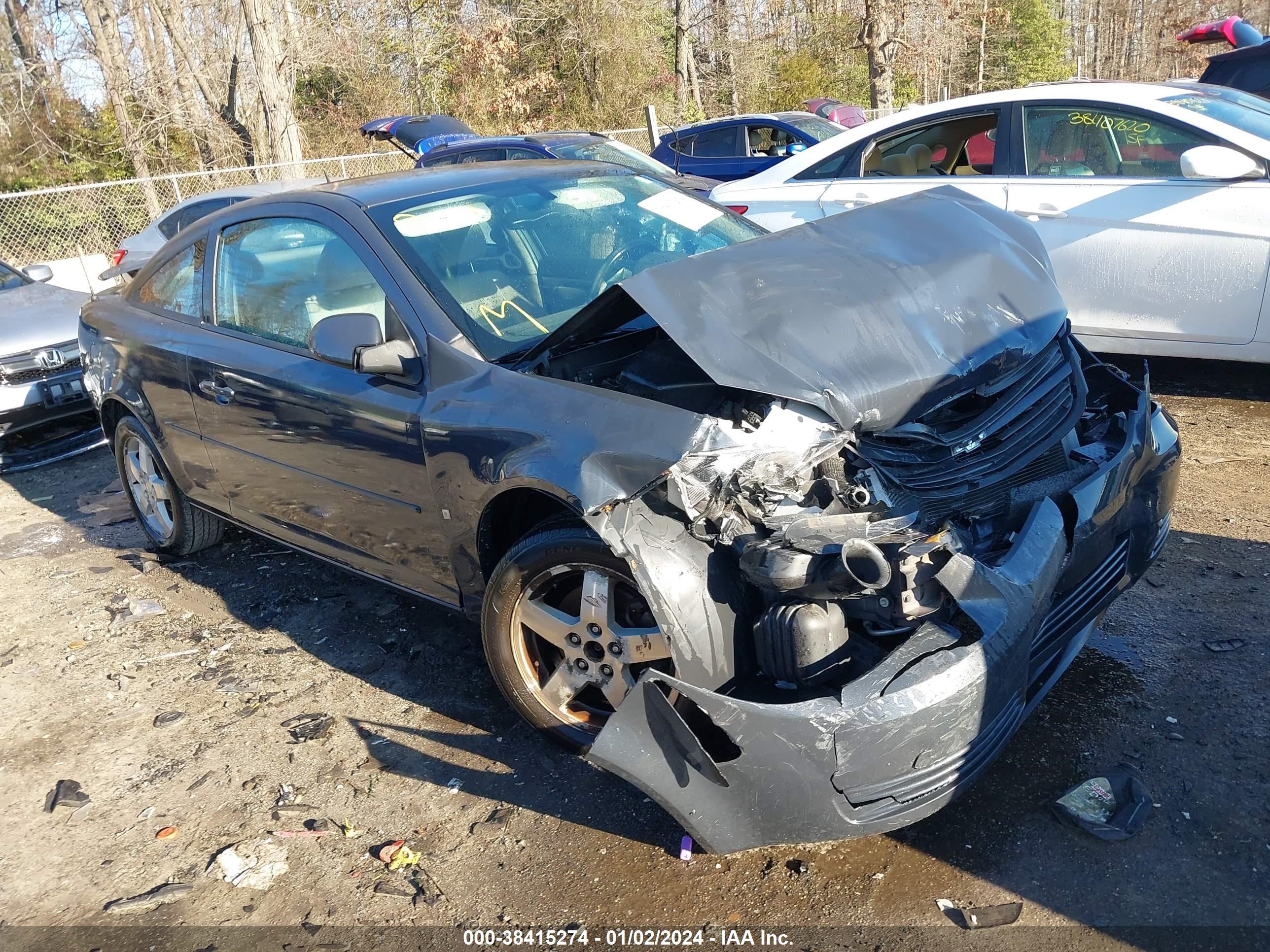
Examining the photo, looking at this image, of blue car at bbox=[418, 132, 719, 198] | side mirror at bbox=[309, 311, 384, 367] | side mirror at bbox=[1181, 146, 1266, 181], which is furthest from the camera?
blue car at bbox=[418, 132, 719, 198]

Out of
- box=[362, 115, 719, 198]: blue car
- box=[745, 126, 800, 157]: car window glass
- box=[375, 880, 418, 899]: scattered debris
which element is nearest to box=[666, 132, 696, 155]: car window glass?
box=[745, 126, 800, 157]: car window glass

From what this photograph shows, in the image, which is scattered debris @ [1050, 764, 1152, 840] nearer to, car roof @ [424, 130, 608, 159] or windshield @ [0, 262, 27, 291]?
windshield @ [0, 262, 27, 291]

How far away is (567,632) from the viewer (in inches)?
117

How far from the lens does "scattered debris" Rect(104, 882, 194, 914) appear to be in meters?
2.88

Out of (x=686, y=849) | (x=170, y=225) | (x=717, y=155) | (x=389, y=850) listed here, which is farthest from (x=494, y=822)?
(x=717, y=155)

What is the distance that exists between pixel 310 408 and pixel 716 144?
1121cm

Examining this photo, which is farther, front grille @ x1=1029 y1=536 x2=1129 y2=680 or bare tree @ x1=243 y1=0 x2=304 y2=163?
bare tree @ x1=243 y1=0 x2=304 y2=163

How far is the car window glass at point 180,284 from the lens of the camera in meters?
4.48

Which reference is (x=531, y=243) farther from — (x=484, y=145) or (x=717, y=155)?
(x=717, y=155)

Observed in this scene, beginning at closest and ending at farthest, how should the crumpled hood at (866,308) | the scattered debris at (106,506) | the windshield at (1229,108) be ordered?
the crumpled hood at (866,308), the windshield at (1229,108), the scattered debris at (106,506)

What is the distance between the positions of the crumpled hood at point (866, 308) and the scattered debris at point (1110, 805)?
3.71 ft

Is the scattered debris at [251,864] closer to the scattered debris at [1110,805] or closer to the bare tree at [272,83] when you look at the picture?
the scattered debris at [1110,805]

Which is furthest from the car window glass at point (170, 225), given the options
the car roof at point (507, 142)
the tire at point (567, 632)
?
the tire at point (567, 632)

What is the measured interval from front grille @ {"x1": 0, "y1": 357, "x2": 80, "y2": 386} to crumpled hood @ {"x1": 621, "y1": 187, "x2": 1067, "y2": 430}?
5.85 metres
